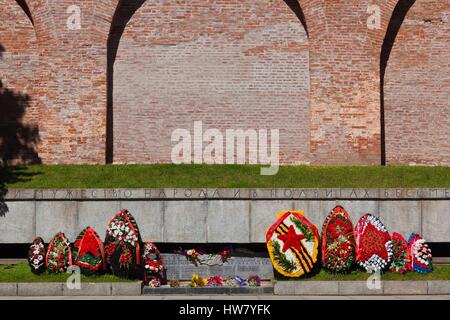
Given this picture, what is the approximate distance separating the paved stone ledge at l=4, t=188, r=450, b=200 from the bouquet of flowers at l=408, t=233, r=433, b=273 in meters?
1.47

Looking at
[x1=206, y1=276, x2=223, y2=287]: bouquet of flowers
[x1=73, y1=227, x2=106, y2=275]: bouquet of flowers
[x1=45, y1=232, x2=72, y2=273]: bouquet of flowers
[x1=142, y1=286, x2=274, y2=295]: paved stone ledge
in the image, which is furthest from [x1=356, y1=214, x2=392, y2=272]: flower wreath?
[x1=45, y1=232, x2=72, y2=273]: bouquet of flowers

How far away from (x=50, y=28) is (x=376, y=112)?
798 cm

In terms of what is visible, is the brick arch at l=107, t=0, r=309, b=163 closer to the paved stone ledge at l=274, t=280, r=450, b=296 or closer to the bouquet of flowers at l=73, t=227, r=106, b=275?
the bouquet of flowers at l=73, t=227, r=106, b=275

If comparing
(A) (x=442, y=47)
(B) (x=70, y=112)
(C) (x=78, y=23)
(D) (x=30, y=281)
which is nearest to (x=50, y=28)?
(C) (x=78, y=23)

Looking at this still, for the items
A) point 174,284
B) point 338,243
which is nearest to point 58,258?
point 174,284

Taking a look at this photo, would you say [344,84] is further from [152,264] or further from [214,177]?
[152,264]

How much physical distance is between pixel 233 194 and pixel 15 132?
7440mm

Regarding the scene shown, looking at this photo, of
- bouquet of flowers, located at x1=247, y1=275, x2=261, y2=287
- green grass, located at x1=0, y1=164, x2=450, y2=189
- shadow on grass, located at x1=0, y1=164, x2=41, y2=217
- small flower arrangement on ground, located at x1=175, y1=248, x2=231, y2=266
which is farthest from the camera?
green grass, located at x1=0, y1=164, x2=450, y2=189

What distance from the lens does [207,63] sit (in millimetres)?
17750

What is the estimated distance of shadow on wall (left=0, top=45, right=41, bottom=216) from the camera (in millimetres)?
17906

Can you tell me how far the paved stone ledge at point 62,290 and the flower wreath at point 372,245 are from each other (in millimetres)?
3645

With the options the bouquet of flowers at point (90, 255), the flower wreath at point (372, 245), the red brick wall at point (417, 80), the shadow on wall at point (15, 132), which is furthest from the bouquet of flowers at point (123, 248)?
the red brick wall at point (417, 80)

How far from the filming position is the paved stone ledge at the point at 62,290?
1120 cm

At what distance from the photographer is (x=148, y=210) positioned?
43.2 ft
